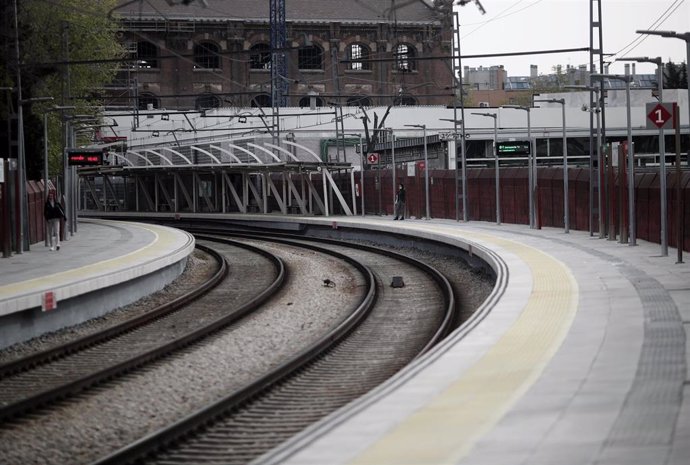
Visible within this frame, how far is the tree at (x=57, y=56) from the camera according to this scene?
45906mm

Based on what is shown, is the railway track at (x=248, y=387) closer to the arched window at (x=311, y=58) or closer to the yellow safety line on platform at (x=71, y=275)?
the yellow safety line on platform at (x=71, y=275)

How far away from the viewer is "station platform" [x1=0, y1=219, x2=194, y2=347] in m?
19.6

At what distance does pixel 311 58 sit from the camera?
318 feet

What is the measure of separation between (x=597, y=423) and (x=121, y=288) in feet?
55.6

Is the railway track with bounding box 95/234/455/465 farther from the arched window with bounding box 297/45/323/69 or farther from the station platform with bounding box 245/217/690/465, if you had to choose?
the arched window with bounding box 297/45/323/69

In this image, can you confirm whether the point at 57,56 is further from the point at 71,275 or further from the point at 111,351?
the point at 111,351

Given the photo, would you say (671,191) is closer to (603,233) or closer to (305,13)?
(603,233)

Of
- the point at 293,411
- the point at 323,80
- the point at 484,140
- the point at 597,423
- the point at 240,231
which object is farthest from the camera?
the point at 323,80

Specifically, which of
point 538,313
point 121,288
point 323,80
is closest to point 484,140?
point 323,80

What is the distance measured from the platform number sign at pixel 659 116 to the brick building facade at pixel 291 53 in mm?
65251

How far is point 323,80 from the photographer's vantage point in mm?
96438

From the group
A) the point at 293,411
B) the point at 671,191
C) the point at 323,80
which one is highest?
the point at 323,80

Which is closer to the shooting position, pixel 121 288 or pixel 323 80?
pixel 121 288

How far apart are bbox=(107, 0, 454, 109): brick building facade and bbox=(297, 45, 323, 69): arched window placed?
8 centimetres
